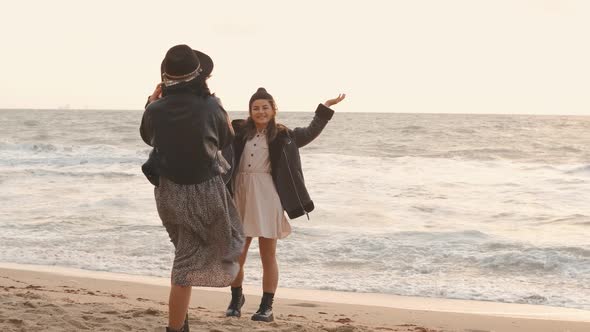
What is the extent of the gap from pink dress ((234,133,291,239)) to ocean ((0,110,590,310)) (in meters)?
2.88

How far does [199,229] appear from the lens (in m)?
3.87

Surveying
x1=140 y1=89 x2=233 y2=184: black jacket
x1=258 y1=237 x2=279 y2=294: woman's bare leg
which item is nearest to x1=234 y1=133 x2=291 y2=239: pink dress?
x1=258 y1=237 x2=279 y2=294: woman's bare leg

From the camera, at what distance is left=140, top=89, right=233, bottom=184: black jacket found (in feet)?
12.5

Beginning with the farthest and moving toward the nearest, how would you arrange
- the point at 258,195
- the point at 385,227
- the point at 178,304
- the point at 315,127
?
the point at 385,227 → the point at 315,127 → the point at 258,195 → the point at 178,304

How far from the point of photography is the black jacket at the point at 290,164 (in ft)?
16.5

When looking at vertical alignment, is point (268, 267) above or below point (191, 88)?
below

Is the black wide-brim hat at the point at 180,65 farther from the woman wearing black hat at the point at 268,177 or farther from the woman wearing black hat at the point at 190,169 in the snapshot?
the woman wearing black hat at the point at 268,177

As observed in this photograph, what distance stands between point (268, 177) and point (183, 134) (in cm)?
136

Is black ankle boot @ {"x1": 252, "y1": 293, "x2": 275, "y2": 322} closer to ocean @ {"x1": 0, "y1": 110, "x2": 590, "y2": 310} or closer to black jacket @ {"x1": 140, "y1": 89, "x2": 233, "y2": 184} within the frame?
black jacket @ {"x1": 140, "y1": 89, "x2": 233, "y2": 184}

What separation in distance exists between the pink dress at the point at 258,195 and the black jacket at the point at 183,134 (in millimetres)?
1178

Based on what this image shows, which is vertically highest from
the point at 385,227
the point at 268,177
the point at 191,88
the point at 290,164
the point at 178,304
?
the point at 191,88

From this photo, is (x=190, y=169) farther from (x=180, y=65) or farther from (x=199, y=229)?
(x=180, y=65)

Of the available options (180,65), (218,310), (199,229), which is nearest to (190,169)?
(199,229)

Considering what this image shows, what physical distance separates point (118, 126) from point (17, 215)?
36.6 meters
